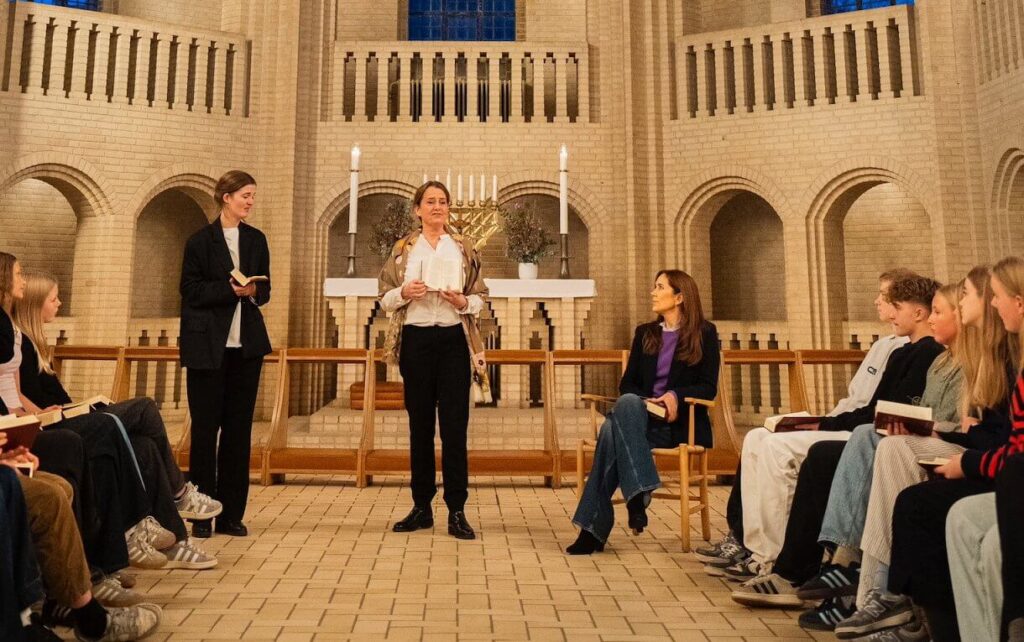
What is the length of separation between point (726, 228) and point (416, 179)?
4.93 meters

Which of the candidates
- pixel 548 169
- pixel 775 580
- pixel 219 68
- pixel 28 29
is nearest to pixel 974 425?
pixel 775 580

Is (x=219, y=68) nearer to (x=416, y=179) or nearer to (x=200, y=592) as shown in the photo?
(x=416, y=179)

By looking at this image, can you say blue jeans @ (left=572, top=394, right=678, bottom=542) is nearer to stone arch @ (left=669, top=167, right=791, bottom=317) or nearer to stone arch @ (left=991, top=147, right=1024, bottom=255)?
stone arch @ (left=669, top=167, right=791, bottom=317)

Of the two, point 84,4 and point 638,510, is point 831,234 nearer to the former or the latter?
point 638,510

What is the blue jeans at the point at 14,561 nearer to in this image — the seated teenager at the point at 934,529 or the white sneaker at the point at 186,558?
the white sneaker at the point at 186,558

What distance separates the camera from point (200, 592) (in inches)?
121

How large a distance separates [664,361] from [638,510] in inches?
32.1

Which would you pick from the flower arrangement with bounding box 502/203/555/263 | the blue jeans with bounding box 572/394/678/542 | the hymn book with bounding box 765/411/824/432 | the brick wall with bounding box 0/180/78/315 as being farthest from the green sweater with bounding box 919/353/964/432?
the brick wall with bounding box 0/180/78/315

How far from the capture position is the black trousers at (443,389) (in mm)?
4016

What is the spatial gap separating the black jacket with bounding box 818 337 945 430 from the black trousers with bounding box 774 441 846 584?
1.42ft

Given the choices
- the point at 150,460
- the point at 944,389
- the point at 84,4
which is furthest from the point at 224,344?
the point at 84,4

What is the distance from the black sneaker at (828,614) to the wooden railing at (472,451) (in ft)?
9.25

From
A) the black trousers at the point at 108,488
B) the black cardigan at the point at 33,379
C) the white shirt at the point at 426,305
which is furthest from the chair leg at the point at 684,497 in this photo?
the black cardigan at the point at 33,379

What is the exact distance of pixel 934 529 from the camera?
7.64ft
